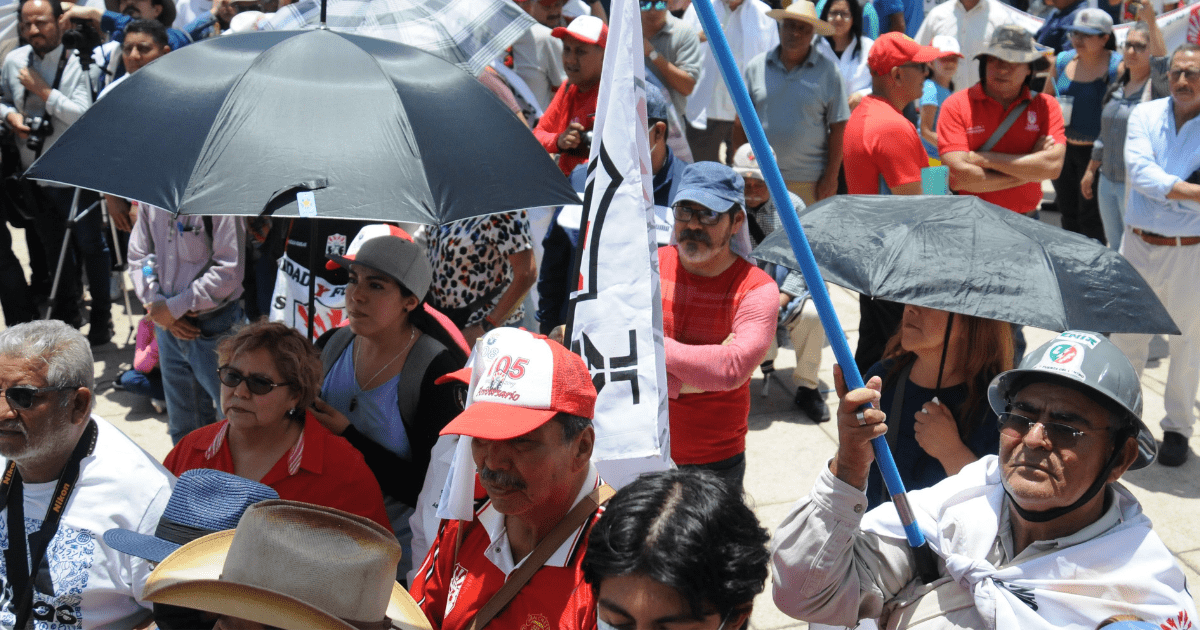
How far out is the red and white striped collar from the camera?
10.7 ft

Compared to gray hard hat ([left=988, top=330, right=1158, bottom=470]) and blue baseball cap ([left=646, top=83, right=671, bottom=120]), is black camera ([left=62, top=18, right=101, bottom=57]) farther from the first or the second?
gray hard hat ([left=988, top=330, right=1158, bottom=470])

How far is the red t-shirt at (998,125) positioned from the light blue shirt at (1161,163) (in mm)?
399

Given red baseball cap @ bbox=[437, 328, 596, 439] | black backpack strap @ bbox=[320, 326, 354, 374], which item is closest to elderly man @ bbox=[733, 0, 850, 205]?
black backpack strap @ bbox=[320, 326, 354, 374]

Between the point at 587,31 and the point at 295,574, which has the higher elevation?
the point at 587,31

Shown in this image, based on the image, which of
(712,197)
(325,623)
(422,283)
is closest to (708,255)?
(712,197)

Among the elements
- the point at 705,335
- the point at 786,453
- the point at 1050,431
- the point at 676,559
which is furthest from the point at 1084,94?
the point at 676,559

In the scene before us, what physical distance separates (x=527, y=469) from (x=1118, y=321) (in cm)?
179

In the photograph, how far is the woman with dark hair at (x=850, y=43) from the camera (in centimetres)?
809

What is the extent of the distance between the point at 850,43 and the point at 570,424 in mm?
6567

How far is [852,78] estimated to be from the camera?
814 centimetres

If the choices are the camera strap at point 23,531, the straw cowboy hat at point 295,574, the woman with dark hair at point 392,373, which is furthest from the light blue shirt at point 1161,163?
the camera strap at point 23,531

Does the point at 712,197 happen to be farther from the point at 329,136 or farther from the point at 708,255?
the point at 329,136

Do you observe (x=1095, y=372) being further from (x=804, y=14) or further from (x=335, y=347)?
(x=804, y=14)

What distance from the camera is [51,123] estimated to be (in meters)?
6.98
